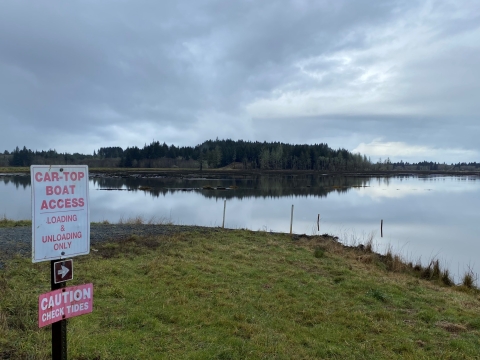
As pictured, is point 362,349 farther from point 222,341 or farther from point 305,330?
point 222,341

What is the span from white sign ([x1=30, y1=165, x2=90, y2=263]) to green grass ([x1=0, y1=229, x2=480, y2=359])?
1.76 meters

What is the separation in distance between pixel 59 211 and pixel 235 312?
3.53 m

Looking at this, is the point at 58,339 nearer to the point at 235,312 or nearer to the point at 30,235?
the point at 235,312

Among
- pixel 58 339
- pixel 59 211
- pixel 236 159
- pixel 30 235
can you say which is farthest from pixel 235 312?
pixel 236 159

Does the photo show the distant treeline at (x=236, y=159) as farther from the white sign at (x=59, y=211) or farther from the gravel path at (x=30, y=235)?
the white sign at (x=59, y=211)

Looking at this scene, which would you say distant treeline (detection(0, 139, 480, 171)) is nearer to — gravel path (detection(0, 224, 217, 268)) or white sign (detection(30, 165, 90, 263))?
gravel path (detection(0, 224, 217, 268))

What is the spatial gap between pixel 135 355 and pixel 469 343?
13.9 ft

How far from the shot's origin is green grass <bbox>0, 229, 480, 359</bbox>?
4289 millimetres

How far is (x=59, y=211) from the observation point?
2639mm

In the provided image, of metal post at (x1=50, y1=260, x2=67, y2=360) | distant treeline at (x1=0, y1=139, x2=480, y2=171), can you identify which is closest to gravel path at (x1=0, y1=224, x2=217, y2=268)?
metal post at (x1=50, y1=260, x2=67, y2=360)

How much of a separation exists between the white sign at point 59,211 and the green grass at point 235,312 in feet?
5.77

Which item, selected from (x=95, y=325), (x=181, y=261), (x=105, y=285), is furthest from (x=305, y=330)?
(x=181, y=261)

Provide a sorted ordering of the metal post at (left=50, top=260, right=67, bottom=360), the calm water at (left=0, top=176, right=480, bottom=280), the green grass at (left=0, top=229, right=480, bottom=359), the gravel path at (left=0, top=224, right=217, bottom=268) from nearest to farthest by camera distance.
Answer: the metal post at (left=50, top=260, right=67, bottom=360)
the green grass at (left=0, top=229, right=480, bottom=359)
the gravel path at (left=0, top=224, right=217, bottom=268)
the calm water at (left=0, top=176, right=480, bottom=280)

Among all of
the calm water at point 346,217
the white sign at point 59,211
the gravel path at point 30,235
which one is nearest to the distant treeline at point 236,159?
the calm water at point 346,217
